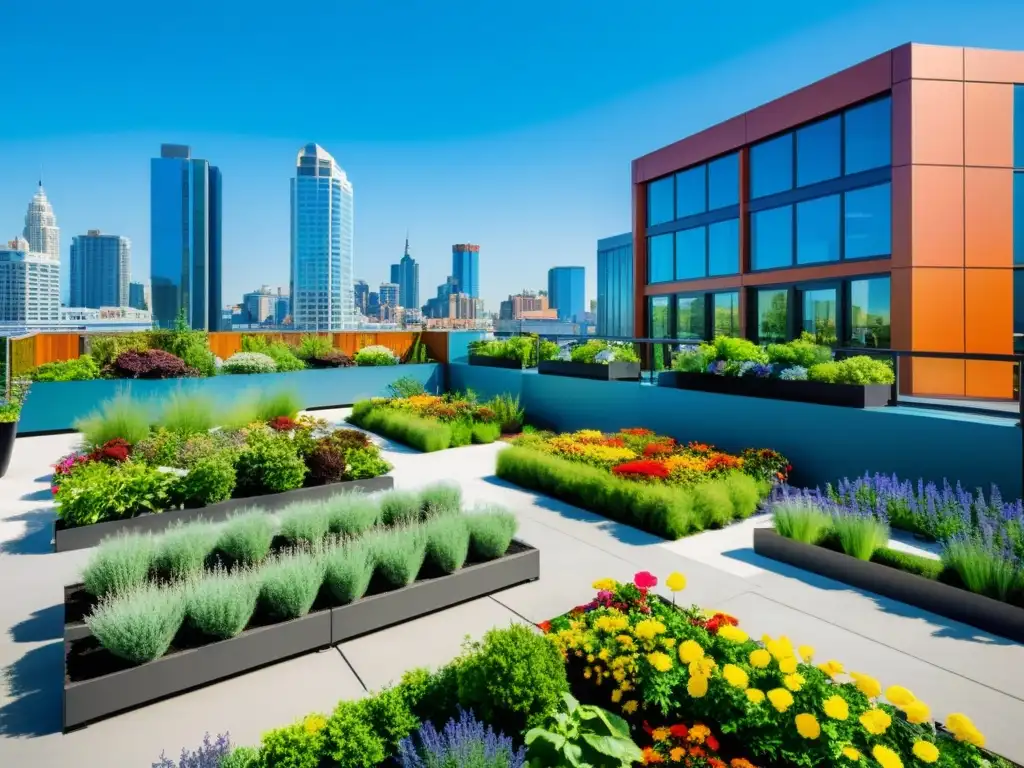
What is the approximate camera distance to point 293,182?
503 ft

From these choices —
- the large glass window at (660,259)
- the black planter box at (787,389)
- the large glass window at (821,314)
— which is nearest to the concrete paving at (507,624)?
the black planter box at (787,389)

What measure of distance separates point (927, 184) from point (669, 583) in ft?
37.5

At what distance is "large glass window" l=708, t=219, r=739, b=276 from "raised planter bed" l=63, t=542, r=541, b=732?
524 inches

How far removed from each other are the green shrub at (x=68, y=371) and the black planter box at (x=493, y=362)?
308 inches

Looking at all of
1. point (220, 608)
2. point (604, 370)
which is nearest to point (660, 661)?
point (220, 608)

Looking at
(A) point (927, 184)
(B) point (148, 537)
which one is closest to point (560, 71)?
(A) point (927, 184)

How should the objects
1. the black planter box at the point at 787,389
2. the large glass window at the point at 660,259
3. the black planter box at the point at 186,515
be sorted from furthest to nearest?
the large glass window at the point at 660,259 → the black planter box at the point at 787,389 → the black planter box at the point at 186,515

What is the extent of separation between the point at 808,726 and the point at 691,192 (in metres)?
16.8

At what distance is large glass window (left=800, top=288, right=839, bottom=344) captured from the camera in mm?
12844

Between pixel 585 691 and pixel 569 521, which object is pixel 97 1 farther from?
pixel 585 691

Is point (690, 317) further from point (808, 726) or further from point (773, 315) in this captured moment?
point (808, 726)

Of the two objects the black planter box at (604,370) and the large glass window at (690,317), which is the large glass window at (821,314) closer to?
the large glass window at (690,317)

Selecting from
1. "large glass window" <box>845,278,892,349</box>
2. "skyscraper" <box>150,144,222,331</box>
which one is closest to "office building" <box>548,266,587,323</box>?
"large glass window" <box>845,278,892,349</box>

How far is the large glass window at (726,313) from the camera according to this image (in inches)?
611
